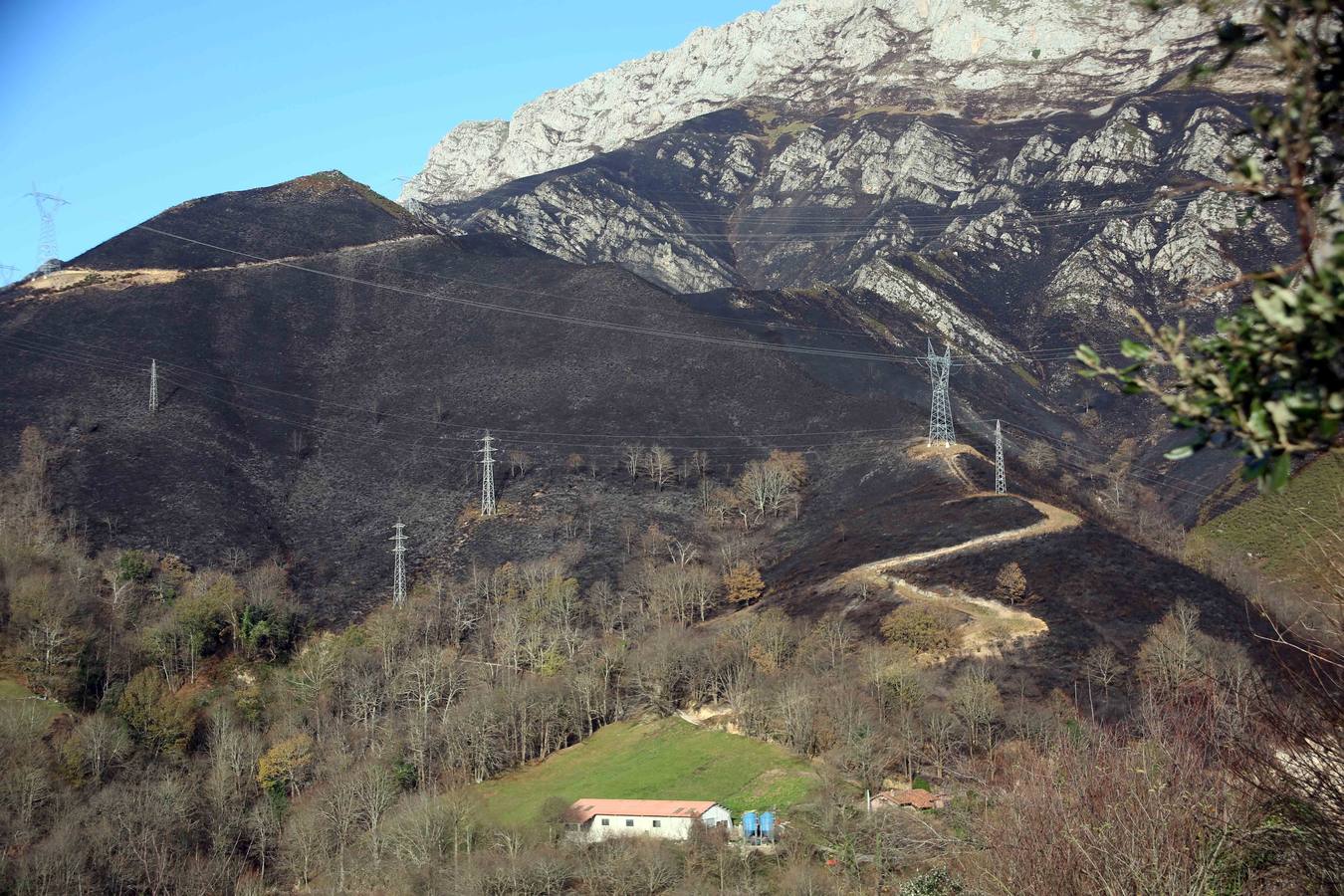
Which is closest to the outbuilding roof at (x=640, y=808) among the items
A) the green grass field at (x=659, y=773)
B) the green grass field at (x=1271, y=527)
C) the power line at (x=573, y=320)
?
the green grass field at (x=659, y=773)

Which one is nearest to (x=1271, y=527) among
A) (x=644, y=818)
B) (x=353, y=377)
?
(x=644, y=818)

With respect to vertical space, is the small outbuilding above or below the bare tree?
below

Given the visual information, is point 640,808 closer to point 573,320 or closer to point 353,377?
point 353,377

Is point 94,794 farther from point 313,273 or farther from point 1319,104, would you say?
point 313,273

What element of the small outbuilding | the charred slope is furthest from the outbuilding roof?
the charred slope

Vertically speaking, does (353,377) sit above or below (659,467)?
above

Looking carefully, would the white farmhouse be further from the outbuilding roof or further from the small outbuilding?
the small outbuilding

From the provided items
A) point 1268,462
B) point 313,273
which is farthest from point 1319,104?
point 313,273
